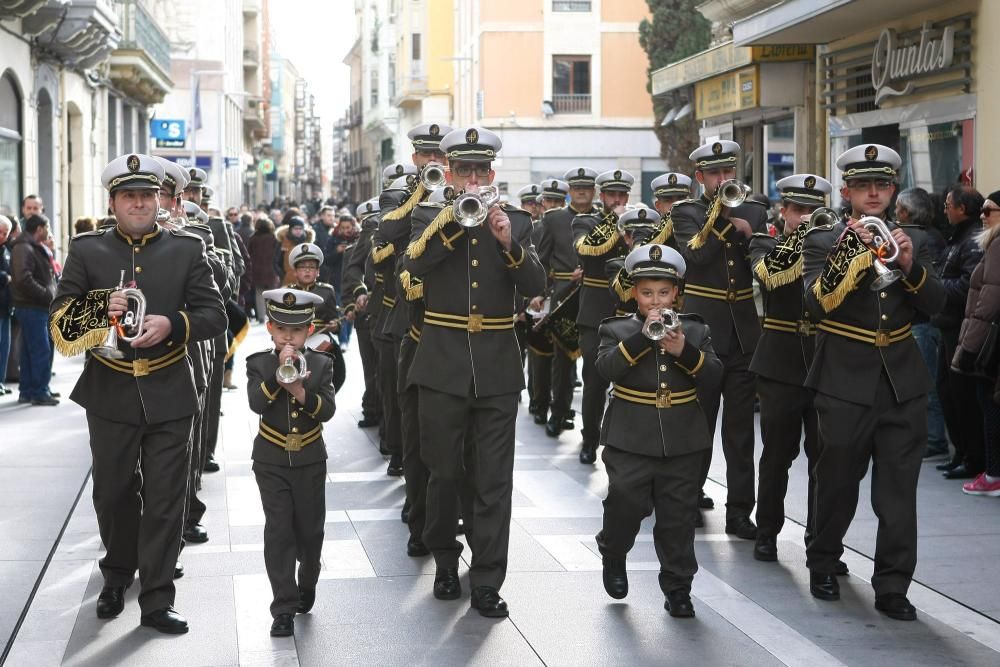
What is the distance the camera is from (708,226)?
344 inches

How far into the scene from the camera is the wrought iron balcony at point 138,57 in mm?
30891

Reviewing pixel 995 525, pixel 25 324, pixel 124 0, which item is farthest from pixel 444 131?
pixel 124 0

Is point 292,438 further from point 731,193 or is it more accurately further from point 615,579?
point 731,193

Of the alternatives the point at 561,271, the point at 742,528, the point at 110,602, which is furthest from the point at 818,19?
the point at 110,602

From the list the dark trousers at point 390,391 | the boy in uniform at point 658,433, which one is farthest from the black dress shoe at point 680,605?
the dark trousers at point 390,391

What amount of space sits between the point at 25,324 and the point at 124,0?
1808 cm

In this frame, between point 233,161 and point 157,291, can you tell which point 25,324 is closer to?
point 157,291

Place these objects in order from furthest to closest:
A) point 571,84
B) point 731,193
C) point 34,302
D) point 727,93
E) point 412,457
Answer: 1. point 571,84
2. point 727,93
3. point 34,302
4. point 731,193
5. point 412,457

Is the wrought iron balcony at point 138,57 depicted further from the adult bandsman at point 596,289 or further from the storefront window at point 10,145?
the adult bandsman at point 596,289

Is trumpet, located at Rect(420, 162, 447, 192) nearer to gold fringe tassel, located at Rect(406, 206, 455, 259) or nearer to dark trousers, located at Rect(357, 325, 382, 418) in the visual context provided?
gold fringe tassel, located at Rect(406, 206, 455, 259)

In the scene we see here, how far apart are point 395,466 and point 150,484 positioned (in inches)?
167

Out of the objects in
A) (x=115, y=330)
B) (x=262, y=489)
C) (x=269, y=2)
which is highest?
(x=269, y=2)

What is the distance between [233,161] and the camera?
1911 inches

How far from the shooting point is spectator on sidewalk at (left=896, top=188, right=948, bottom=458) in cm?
1092
